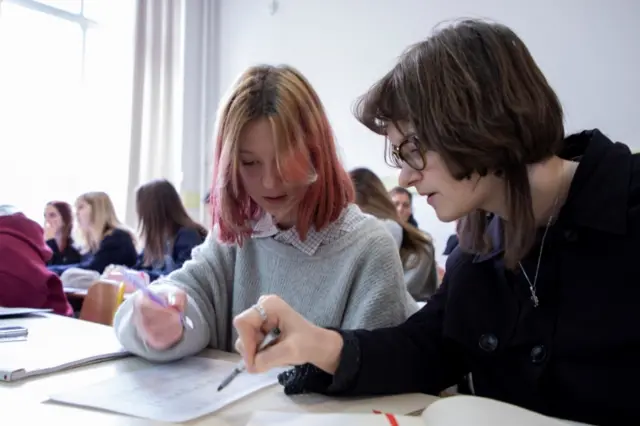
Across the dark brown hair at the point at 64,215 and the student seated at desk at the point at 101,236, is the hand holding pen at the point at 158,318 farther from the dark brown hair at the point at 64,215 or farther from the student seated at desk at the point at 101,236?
the dark brown hair at the point at 64,215

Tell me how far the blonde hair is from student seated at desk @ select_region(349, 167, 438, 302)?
6.69 ft

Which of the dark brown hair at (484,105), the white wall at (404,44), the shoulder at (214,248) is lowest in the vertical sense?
the shoulder at (214,248)

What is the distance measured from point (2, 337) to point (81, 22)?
406cm

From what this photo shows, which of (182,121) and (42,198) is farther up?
(182,121)

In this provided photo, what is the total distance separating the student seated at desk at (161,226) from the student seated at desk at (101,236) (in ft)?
1.24

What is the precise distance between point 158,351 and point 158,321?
0.18ft

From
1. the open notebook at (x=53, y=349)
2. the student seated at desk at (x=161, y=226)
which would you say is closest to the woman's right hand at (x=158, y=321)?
the open notebook at (x=53, y=349)

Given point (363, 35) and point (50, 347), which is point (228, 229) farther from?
point (363, 35)

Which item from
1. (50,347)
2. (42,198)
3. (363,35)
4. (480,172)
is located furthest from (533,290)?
(42,198)

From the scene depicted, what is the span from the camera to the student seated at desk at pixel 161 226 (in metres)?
3.82

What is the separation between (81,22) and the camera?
4789mm

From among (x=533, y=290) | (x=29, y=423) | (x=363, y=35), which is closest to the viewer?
(x=29, y=423)

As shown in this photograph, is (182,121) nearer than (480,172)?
No

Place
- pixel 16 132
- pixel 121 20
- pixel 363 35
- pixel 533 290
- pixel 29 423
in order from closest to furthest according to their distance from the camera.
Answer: pixel 29 423 → pixel 533 290 → pixel 16 132 → pixel 363 35 → pixel 121 20
